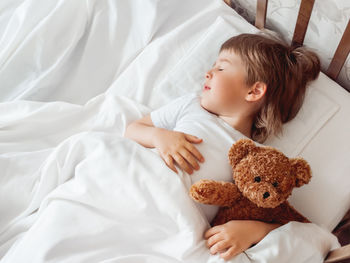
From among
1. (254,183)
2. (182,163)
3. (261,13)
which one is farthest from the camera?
(261,13)

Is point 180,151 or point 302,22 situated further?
point 302,22

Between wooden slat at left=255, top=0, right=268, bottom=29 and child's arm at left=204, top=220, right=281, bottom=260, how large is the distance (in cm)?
73

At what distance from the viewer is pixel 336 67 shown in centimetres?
113

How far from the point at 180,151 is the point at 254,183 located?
9.3 inches

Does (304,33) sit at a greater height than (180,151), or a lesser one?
greater

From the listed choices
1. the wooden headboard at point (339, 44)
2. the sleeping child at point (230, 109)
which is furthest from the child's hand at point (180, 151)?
the wooden headboard at point (339, 44)

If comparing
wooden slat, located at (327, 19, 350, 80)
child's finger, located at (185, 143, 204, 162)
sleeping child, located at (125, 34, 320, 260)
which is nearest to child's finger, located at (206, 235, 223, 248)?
sleeping child, located at (125, 34, 320, 260)

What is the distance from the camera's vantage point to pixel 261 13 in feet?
4.08

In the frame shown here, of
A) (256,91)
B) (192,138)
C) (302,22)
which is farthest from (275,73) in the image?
(192,138)

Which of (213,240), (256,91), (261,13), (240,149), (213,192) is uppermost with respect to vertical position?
(261,13)

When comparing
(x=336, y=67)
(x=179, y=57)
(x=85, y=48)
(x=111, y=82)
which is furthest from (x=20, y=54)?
(x=336, y=67)

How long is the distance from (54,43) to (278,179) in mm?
969

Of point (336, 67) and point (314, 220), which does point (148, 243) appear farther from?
point (336, 67)

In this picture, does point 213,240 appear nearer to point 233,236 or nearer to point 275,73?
point 233,236
